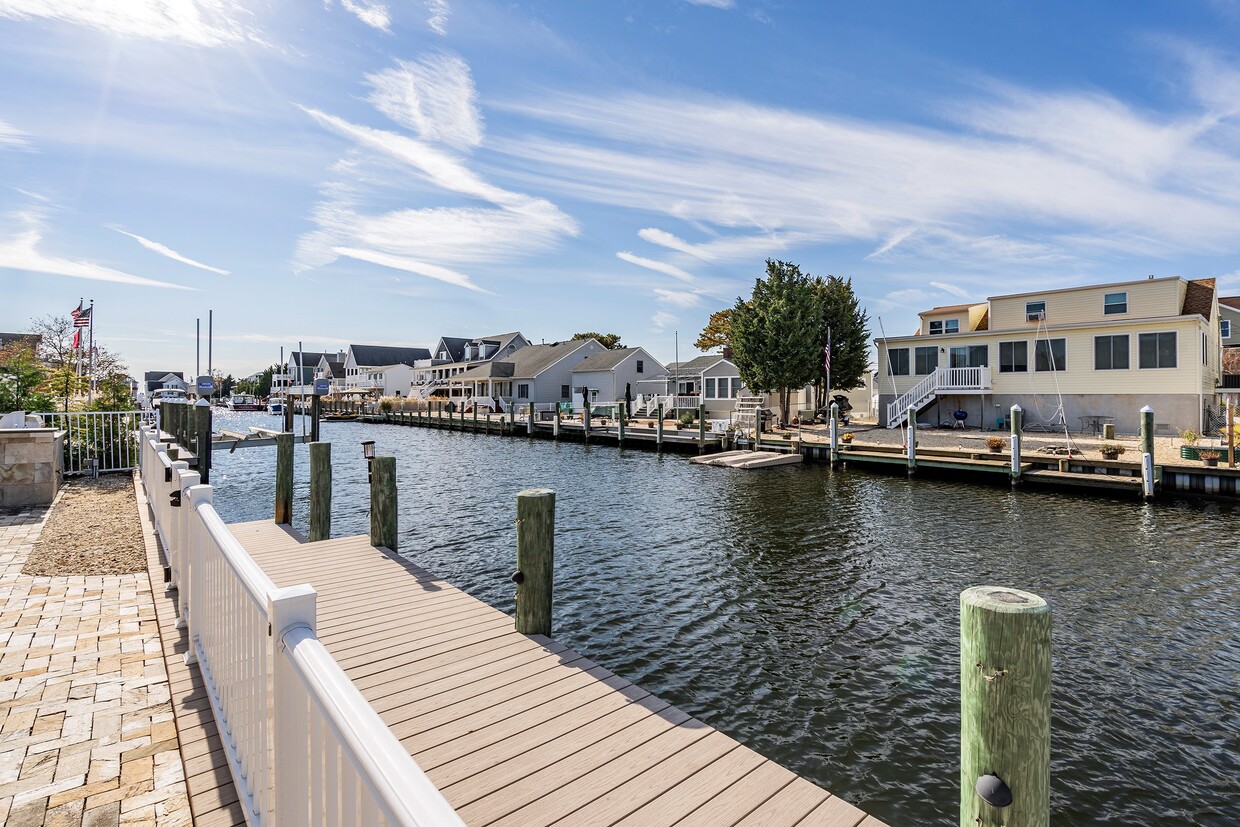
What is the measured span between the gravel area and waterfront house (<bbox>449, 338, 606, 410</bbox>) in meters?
48.0

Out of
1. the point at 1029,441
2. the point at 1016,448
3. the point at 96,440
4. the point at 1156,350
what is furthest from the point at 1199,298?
the point at 96,440

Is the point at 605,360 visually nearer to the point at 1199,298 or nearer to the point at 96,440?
the point at 1199,298

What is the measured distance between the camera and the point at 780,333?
121 feet

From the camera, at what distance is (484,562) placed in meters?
11.5

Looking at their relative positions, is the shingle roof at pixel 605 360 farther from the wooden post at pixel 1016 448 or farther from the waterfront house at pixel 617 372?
the wooden post at pixel 1016 448

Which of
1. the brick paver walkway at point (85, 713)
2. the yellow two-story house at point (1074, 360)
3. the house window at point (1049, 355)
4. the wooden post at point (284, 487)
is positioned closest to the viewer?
the brick paver walkway at point (85, 713)

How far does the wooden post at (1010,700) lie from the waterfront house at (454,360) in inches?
2724

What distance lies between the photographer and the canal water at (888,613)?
533 centimetres

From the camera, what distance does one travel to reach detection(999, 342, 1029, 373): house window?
101 ft

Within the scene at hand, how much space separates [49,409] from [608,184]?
20.3 m

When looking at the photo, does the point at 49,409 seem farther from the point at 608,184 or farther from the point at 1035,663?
the point at 1035,663

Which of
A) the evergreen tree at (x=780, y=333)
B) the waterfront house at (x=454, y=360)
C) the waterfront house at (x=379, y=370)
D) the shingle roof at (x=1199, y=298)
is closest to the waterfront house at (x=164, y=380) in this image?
the waterfront house at (x=379, y=370)

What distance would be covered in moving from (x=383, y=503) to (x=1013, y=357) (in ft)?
108

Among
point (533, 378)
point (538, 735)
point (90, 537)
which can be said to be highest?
point (533, 378)
